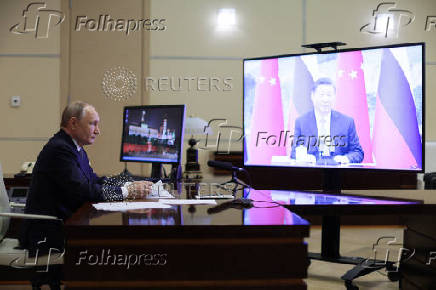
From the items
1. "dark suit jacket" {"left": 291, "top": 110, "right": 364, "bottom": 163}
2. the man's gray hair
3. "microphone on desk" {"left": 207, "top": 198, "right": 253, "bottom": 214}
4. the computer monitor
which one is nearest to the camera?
"microphone on desk" {"left": 207, "top": 198, "right": 253, "bottom": 214}

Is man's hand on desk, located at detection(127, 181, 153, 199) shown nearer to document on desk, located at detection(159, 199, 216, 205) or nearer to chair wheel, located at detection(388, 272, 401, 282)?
document on desk, located at detection(159, 199, 216, 205)

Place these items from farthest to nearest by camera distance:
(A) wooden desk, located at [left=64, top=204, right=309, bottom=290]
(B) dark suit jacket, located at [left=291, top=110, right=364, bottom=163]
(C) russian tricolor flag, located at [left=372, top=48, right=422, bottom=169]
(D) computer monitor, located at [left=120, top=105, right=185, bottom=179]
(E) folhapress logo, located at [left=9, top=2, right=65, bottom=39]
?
(E) folhapress logo, located at [left=9, top=2, right=65, bottom=39]
(D) computer monitor, located at [left=120, top=105, right=185, bottom=179]
(B) dark suit jacket, located at [left=291, top=110, right=364, bottom=163]
(C) russian tricolor flag, located at [left=372, top=48, right=422, bottom=169]
(A) wooden desk, located at [left=64, top=204, right=309, bottom=290]

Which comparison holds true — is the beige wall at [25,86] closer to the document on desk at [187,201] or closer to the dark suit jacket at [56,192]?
the dark suit jacket at [56,192]

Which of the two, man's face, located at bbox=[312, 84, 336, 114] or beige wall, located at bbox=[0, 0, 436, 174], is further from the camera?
beige wall, located at bbox=[0, 0, 436, 174]

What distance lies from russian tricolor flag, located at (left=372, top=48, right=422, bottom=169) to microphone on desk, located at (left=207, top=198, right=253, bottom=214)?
1.02 m

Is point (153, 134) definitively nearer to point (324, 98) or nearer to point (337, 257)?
point (324, 98)

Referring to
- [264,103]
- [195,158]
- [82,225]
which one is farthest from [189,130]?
[82,225]

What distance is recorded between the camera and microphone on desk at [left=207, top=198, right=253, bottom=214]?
2162 mm

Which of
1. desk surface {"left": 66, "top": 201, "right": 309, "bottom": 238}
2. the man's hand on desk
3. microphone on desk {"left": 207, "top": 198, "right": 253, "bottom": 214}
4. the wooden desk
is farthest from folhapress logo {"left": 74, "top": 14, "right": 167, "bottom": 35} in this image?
the wooden desk

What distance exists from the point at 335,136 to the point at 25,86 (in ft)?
14.0

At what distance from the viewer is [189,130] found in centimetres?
527

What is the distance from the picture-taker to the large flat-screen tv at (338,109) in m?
2.96

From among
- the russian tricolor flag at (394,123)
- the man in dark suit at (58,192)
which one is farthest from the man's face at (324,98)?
the man in dark suit at (58,192)

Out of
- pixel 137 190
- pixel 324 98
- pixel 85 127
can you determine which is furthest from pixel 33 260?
pixel 324 98
